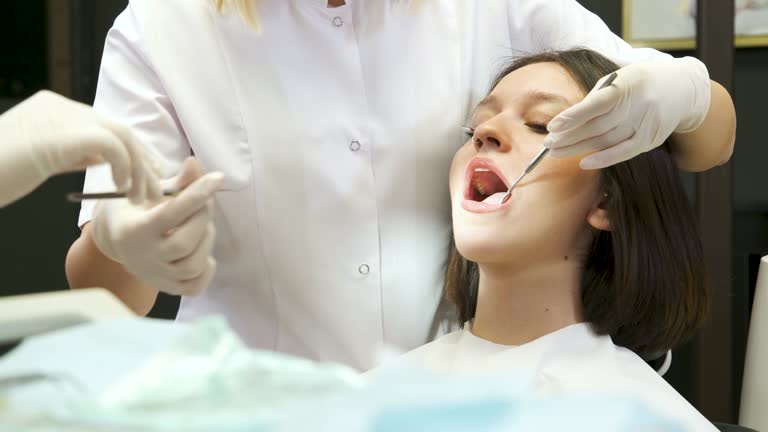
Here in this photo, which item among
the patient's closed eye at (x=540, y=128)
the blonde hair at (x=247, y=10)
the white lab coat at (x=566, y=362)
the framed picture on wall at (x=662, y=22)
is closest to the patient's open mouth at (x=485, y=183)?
the patient's closed eye at (x=540, y=128)

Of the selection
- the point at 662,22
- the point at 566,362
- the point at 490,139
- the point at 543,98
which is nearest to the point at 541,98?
the point at 543,98

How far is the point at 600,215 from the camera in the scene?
1.74 meters

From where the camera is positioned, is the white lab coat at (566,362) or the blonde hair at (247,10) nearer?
the white lab coat at (566,362)

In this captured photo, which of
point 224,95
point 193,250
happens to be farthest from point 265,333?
point 193,250

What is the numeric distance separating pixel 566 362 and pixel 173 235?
783mm

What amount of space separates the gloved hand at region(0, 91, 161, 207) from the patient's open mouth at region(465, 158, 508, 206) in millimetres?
683

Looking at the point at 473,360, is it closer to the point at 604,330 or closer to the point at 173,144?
the point at 604,330

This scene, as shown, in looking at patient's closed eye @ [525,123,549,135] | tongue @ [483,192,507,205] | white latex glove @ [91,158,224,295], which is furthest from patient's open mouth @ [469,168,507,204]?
white latex glove @ [91,158,224,295]

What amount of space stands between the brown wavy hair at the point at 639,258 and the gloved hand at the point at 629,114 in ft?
0.44

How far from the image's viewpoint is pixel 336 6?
1853 millimetres

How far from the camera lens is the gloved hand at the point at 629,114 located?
1516 mm

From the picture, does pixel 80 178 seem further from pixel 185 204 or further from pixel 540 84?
pixel 185 204

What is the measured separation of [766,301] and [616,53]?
25.2 inches

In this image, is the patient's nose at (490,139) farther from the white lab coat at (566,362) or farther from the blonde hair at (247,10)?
the blonde hair at (247,10)
